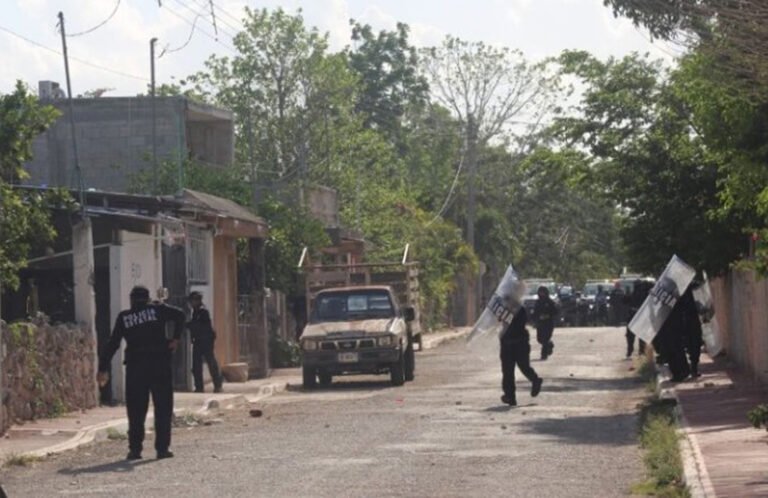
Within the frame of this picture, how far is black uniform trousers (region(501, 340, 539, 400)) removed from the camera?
24.0 metres

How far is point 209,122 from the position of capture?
4862cm

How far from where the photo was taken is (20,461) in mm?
17156

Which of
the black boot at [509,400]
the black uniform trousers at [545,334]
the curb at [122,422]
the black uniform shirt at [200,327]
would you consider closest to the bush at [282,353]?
the black uniform trousers at [545,334]

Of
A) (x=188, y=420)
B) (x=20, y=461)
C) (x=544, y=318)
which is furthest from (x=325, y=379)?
(x=20, y=461)

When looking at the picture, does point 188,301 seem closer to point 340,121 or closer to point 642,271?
point 642,271

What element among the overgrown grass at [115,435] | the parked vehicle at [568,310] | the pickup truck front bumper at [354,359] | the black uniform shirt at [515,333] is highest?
the parked vehicle at [568,310]

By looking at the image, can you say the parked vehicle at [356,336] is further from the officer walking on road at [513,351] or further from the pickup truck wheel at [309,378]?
the officer walking on road at [513,351]

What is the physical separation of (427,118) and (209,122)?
4541 centimetres

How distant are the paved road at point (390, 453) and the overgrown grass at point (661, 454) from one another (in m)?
0.19

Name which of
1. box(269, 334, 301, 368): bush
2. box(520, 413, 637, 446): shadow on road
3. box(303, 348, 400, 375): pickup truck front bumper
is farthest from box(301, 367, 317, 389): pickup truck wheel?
box(520, 413, 637, 446): shadow on road

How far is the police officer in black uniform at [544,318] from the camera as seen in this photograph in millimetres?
38000

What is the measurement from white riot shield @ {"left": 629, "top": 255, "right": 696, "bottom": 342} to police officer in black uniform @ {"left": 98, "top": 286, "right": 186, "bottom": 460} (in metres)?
9.44

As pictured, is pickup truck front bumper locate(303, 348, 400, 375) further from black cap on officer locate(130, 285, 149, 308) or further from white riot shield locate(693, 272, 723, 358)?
black cap on officer locate(130, 285, 149, 308)

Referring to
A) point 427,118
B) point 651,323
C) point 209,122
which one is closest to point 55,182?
point 209,122
